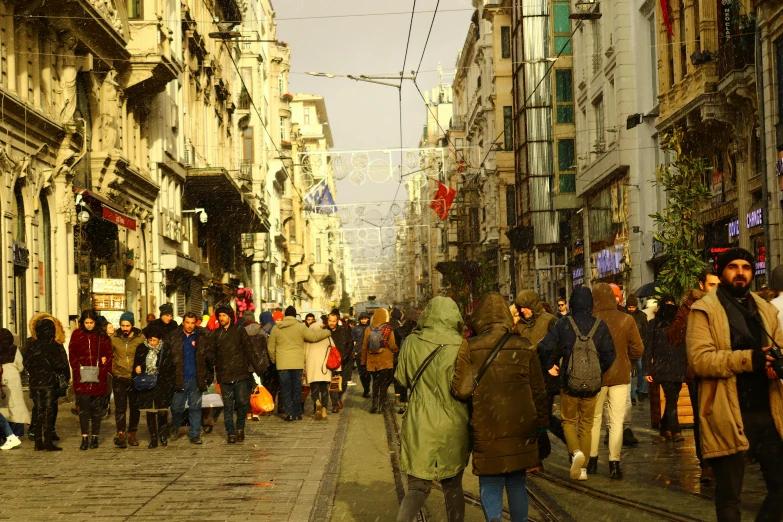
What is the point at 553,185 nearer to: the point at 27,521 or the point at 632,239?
the point at 632,239

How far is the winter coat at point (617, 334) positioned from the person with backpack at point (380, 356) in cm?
894

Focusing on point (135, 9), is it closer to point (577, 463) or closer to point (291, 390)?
point (291, 390)

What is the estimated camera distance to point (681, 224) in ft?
78.8

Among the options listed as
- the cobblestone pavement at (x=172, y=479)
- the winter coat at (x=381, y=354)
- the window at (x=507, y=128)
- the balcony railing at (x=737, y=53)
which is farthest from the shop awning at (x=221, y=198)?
the cobblestone pavement at (x=172, y=479)

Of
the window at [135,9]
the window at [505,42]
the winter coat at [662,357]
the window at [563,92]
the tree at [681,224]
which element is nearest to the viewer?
the winter coat at [662,357]

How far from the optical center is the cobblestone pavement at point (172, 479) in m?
9.41

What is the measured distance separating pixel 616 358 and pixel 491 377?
4.65 m

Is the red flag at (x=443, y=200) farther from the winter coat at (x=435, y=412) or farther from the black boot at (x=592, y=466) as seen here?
the winter coat at (x=435, y=412)

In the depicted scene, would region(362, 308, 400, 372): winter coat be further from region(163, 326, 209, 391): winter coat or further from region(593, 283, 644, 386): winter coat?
region(593, 283, 644, 386): winter coat

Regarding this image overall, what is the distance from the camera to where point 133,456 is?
13.8 metres

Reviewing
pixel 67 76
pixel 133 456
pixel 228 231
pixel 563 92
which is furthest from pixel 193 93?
pixel 133 456

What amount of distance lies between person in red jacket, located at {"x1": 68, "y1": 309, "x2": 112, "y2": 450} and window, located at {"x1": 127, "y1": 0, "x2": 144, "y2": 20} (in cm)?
1743

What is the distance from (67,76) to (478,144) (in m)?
48.3

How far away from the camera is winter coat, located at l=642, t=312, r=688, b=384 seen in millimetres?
13406
